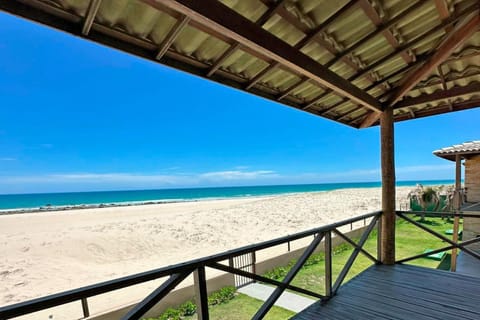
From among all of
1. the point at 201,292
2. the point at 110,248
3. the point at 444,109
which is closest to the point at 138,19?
the point at 201,292

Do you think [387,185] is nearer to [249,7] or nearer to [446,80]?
[446,80]

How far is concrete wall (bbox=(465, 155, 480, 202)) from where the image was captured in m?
6.45

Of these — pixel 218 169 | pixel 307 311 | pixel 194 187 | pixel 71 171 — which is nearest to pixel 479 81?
pixel 307 311

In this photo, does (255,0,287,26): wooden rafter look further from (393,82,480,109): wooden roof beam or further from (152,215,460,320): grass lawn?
(152,215,460,320): grass lawn

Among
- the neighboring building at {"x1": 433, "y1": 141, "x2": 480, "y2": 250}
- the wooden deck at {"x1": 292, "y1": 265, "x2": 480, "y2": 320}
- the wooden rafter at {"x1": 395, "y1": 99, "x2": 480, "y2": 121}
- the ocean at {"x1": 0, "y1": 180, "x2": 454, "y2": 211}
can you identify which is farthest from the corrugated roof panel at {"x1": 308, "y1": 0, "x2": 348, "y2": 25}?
the ocean at {"x1": 0, "y1": 180, "x2": 454, "y2": 211}

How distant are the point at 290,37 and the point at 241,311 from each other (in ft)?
15.2

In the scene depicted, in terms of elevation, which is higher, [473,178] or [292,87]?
[292,87]

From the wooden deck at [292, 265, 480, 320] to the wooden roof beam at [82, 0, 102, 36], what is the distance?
8.59 feet

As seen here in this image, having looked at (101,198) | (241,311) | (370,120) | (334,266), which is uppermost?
(370,120)

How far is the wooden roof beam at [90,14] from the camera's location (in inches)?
44.8

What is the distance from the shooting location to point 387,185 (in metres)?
3.14

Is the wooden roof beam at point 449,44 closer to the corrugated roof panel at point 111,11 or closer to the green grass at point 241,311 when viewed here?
the corrugated roof panel at point 111,11

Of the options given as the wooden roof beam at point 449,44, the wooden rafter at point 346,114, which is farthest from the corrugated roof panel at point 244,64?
the wooden rafter at point 346,114

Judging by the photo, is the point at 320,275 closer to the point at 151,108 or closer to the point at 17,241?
the point at 17,241
